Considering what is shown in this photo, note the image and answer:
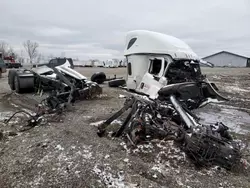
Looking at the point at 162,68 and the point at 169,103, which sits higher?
the point at 162,68

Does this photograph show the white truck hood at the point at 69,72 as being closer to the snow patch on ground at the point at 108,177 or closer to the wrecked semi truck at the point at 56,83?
the wrecked semi truck at the point at 56,83

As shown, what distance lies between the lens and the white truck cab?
7.69 meters

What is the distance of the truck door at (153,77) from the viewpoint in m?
7.63

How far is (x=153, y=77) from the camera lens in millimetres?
7984

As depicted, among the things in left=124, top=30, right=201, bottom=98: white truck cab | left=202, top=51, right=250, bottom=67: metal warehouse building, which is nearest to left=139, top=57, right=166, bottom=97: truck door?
left=124, top=30, right=201, bottom=98: white truck cab

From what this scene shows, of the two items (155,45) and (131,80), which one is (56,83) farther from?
(155,45)

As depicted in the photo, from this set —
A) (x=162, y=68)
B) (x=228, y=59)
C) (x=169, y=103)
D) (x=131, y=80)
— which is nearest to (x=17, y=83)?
(x=131, y=80)

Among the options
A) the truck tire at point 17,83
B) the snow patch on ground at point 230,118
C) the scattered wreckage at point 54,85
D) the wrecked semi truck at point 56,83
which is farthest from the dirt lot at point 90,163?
the truck tire at point 17,83

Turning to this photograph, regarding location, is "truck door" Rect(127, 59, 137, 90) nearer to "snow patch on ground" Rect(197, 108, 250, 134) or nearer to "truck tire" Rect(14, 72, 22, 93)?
"snow patch on ground" Rect(197, 108, 250, 134)

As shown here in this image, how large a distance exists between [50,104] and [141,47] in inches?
173

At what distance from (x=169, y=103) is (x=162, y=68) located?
9.65 ft

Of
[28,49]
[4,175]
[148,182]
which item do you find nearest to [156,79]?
[148,182]

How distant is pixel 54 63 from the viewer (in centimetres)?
828

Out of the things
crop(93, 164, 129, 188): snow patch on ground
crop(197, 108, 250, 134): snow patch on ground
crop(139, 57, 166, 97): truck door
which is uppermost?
crop(139, 57, 166, 97): truck door
